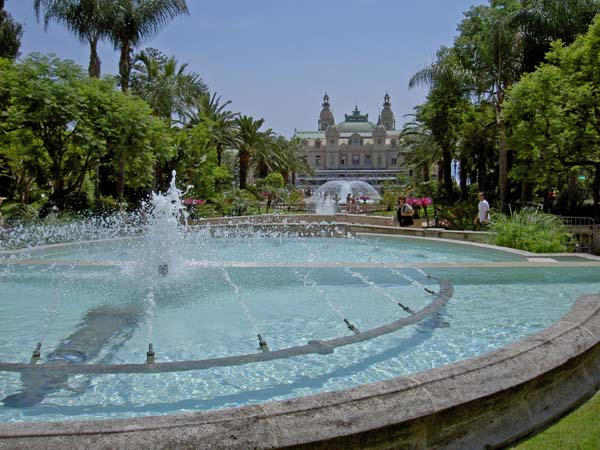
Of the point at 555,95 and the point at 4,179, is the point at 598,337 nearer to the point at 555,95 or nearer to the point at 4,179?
the point at 555,95

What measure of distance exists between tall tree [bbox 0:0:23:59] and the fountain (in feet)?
79.8

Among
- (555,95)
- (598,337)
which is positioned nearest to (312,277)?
(598,337)

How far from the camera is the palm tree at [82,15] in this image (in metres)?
25.1

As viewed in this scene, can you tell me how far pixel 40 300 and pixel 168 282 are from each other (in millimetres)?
1762

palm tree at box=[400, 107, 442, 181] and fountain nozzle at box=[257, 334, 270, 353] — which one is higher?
palm tree at box=[400, 107, 442, 181]

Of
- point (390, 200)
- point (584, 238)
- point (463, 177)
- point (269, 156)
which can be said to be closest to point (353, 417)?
point (584, 238)

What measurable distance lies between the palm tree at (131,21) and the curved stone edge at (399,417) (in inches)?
995

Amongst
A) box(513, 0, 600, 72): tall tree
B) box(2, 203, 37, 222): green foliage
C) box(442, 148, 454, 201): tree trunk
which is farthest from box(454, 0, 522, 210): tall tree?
box(2, 203, 37, 222): green foliage

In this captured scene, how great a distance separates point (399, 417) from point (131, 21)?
89.0 ft

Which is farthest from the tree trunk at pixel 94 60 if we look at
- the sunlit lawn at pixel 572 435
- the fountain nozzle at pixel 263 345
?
the sunlit lawn at pixel 572 435

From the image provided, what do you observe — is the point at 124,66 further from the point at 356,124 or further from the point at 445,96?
the point at 356,124

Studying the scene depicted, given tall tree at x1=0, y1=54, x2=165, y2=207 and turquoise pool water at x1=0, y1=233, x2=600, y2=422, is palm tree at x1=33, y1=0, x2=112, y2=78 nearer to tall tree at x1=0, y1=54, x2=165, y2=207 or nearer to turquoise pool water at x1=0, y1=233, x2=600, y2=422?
tall tree at x1=0, y1=54, x2=165, y2=207

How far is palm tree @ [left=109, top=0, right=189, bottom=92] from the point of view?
85.6ft

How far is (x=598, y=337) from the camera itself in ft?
13.3
